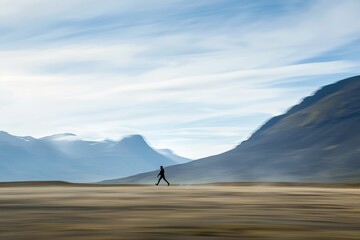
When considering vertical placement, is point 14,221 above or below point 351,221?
above

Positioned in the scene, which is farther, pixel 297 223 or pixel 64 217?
pixel 64 217

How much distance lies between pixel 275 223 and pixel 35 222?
4129 mm

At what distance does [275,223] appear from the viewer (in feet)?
35.2

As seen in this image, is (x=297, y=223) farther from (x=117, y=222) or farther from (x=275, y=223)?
(x=117, y=222)

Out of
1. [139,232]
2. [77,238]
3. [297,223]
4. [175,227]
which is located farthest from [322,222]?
[77,238]

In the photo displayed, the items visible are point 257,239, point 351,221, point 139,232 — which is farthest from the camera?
point 351,221

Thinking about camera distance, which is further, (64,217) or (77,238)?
(64,217)

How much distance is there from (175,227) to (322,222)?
295cm

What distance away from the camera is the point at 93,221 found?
1113 centimetres

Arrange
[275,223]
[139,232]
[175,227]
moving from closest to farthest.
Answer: [139,232], [175,227], [275,223]

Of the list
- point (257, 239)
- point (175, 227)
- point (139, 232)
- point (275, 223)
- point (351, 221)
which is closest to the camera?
point (257, 239)

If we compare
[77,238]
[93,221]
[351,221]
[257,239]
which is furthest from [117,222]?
[351,221]

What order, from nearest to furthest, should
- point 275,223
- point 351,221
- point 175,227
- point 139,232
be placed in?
point 139,232 → point 175,227 → point 275,223 → point 351,221

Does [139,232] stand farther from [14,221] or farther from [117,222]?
[14,221]
